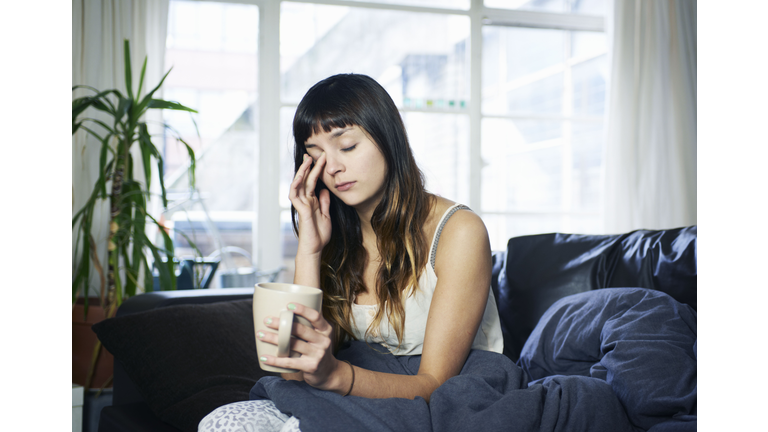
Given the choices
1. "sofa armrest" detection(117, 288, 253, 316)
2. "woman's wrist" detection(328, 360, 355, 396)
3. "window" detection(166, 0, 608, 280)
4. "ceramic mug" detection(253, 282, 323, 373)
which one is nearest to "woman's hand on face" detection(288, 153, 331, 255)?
"woman's wrist" detection(328, 360, 355, 396)

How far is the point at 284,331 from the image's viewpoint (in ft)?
2.11

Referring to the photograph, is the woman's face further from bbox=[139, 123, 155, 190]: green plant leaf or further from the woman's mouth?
bbox=[139, 123, 155, 190]: green plant leaf

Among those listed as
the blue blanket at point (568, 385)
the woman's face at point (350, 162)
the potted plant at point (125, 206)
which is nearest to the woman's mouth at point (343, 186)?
the woman's face at point (350, 162)


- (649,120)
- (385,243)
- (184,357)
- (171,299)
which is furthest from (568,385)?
(649,120)

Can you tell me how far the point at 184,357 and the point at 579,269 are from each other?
3.53 ft

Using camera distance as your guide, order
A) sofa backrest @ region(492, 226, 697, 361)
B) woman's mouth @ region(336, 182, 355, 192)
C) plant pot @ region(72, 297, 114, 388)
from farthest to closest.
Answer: plant pot @ region(72, 297, 114, 388)
sofa backrest @ region(492, 226, 697, 361)
woman's mouth @ region(336, 182, 355, 192)

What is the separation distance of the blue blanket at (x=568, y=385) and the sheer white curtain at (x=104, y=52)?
7.17 ft

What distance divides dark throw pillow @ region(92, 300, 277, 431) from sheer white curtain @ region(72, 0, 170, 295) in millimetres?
1560

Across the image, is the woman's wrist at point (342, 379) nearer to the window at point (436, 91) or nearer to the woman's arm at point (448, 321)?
the woman's arm at point (448, 321)

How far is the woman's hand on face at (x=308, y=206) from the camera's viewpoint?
44.4 inches

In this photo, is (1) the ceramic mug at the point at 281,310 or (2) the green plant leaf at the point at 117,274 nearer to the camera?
(1) the ceramic mug at the point at 281,310

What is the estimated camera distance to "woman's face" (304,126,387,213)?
1.09 metres
